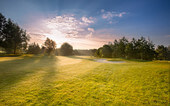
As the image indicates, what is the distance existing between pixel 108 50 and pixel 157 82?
41144 millimetres

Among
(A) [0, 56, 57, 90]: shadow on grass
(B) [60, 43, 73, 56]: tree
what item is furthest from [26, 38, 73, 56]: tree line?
(A) [0, 56, 57, 90]: shadow on grass

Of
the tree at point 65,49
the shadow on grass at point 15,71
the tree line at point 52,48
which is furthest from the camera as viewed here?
the tree at point 65,49

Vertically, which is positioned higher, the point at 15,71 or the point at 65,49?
the point at 65,49

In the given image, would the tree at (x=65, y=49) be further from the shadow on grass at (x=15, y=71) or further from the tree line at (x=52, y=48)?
the shadow on grass at (x=15, y=71)

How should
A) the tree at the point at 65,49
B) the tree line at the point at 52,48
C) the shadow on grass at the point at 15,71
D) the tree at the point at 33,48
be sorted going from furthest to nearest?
1. the tree at the point at 33,48
2. the tree at the point at 65,49
3. the tree line at the point at 52,48
4. the shadow on grass at the point at 15,71

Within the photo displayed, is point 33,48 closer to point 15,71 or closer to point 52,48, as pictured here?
point 52,48

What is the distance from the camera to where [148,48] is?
3706cm

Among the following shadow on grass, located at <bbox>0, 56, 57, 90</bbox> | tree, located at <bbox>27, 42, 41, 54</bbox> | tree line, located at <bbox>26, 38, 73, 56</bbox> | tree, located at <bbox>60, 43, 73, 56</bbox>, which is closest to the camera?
shadow on grass, located at <bbox>0, 56, 57, 90</bbox>

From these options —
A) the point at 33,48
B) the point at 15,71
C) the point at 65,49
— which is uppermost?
the point at 33,48

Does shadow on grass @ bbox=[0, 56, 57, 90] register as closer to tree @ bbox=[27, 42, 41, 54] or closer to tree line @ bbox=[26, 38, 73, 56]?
tree line @ bbox=[26, 38, 73, 56]

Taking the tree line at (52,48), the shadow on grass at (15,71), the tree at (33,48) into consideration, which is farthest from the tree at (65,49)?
the shadow on grass at (15,71)

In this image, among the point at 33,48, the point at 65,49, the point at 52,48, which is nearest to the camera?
the point at 52,48

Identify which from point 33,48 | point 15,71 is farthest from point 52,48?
point 15,71

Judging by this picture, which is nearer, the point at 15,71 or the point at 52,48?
the point at 15,71
